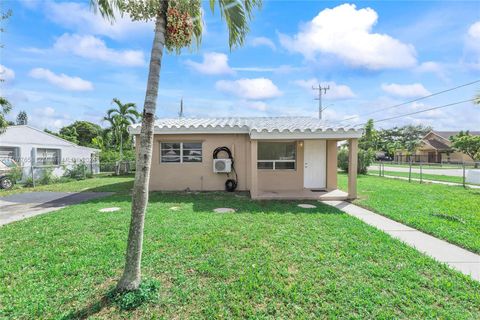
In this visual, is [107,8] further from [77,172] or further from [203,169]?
[77,172]

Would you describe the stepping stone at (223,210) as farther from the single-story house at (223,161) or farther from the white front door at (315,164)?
the white front door at (315,164)

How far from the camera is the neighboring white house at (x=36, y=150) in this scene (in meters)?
13.9

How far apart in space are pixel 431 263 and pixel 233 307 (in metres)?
3.29

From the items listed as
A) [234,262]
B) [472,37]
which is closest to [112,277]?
[234,262]

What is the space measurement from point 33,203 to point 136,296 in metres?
8.38

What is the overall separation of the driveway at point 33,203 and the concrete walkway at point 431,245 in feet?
30.6

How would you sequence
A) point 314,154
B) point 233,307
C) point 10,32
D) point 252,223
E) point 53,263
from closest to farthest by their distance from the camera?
1. point 233,307
2. point 53,263
3. point 252,223
4. point 10,32
5. point 314,154

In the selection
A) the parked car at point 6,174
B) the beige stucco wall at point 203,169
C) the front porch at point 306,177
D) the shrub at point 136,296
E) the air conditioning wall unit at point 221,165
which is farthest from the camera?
the parked car at point 6,174

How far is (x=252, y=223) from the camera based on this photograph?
5.93 metres

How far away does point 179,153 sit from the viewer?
422 inches

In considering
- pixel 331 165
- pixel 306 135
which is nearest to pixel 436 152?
pixel 331 165

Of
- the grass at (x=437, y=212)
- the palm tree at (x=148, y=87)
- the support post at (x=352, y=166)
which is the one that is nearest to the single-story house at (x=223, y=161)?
the support post at (x=352, y=166)

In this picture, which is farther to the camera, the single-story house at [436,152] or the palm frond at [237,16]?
the single-story house at [436,152]

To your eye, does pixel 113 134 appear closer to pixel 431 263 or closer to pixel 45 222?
pixel 45 222
